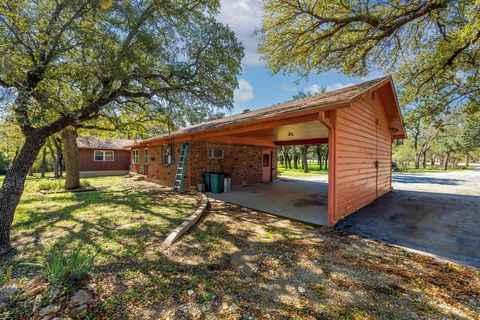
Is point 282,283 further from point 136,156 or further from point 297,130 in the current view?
point 136,156

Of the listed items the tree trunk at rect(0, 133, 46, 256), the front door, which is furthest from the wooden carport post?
the front door

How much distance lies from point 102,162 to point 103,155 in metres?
0.70

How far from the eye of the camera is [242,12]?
25.7 feet

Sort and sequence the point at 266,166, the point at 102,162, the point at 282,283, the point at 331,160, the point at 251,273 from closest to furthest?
the point at 282,283, the point at 251,273, the point at 331,160, the point at 266,166, the point at 102,162

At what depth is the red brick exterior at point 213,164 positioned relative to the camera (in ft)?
32.9

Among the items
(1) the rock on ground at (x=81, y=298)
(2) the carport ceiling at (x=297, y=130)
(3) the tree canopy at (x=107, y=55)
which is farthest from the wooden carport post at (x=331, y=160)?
(1) the rock on ground at (x=81, y=298)

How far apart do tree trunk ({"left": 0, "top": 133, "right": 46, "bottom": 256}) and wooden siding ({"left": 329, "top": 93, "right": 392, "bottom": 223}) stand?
6.51 m

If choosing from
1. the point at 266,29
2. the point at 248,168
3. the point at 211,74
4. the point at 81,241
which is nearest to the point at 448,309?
the point at 81,241

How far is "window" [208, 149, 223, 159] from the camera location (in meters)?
10.6

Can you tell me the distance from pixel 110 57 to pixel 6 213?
3950 mm

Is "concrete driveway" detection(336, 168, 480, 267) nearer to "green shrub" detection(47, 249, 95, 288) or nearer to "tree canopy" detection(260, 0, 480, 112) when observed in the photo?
"tree canopy" detection(260, 0, 480, 112)

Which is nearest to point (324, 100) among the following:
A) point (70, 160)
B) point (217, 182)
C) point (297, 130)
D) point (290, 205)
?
point (290, 205)

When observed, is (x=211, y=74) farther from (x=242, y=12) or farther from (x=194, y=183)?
(x=194, y=183)

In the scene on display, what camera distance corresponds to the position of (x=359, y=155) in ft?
21.5
